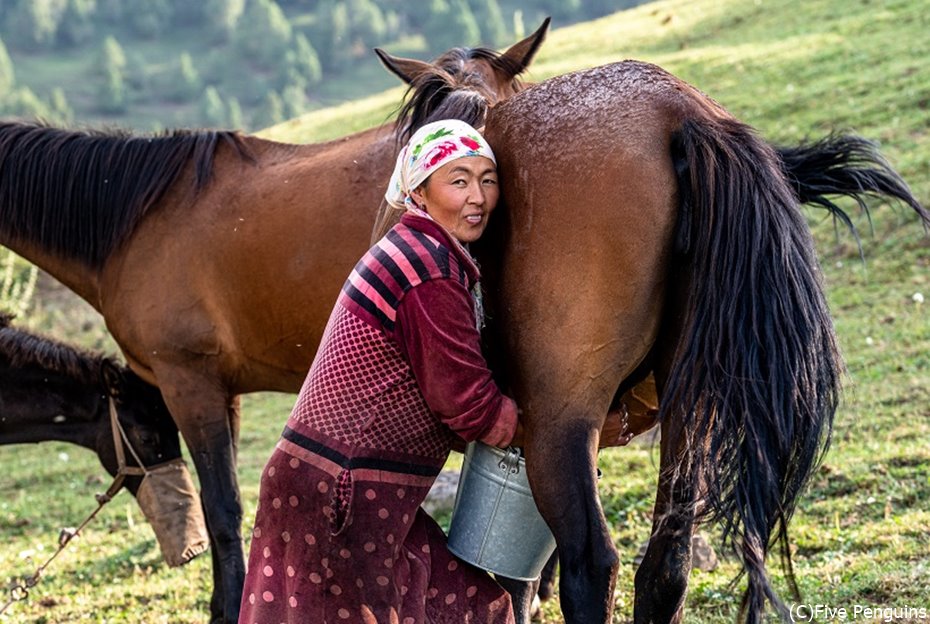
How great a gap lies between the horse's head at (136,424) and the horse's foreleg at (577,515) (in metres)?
3.31

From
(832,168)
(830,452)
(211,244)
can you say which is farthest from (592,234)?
(830,452)

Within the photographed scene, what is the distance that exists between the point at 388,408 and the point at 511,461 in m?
0.44

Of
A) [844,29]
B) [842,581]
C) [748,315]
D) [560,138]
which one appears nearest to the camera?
[748,315]

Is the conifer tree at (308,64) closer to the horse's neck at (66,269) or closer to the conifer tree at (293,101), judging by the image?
the conifer tree at (293,101)

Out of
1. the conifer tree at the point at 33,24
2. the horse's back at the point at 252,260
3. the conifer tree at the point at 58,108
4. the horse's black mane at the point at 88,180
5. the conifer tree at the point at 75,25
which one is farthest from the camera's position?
the conifer tree at the point at 75,25

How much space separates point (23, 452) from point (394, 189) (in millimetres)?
10292

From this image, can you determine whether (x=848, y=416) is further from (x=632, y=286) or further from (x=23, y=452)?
(x=23, y=452)

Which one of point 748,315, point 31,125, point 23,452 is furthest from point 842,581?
point 23,452

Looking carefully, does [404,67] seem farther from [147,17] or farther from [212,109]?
[147,17]

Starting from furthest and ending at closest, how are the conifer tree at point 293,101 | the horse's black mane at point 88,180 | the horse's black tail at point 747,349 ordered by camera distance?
1. the conifer tree at point 293,101
2. the horse's black mane at point 88,180
3. the horse's black tail at point 747,349

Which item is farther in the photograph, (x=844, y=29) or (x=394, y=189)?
(x=844, y=29)

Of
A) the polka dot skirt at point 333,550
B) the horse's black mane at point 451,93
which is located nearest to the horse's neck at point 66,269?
the horse's black mane at point 451,93

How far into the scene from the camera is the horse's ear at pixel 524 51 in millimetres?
5262

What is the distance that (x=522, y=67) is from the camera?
5.27 m
